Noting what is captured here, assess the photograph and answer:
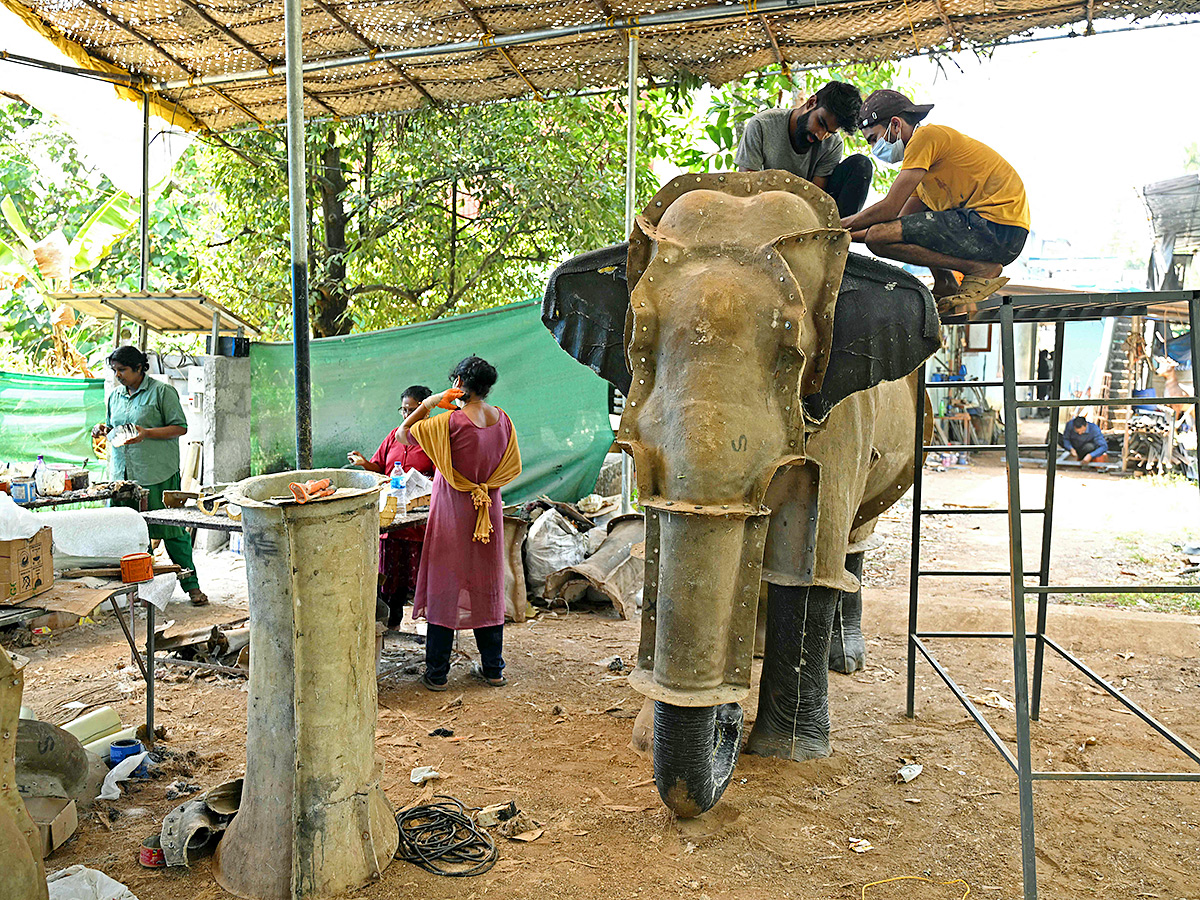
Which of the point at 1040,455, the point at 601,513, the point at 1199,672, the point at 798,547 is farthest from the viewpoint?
the point at 1040,455

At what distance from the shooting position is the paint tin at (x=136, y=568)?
4418 millimetres

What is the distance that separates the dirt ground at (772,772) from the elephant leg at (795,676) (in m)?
0.10

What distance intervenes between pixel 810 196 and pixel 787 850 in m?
2.68

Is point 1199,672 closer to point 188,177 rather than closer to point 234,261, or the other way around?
point 234,261

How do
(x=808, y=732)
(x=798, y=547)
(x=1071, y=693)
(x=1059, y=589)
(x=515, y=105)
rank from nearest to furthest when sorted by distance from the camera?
(x=1059, y=589), (x=798, y=547), (x=808, y=732), (x=1071, y=693), (x=515, y=105)

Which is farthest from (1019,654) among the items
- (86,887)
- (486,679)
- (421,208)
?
(421,208)

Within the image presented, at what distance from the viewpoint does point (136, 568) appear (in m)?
4.45

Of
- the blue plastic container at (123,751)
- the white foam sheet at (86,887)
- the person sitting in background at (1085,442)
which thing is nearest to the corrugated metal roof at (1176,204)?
the person sitting in background at (1085,442)

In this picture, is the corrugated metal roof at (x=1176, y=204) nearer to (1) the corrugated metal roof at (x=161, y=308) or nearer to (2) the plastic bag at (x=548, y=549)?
(2) the plastic bag at (x=548, y=549)

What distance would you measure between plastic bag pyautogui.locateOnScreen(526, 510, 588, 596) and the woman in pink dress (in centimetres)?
190

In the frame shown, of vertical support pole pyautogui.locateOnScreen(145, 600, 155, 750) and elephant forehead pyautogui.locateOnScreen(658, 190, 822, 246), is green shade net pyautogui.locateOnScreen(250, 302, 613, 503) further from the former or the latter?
elephant forehead pyautogui.locateOnScreen(658, 190, 822, 246)

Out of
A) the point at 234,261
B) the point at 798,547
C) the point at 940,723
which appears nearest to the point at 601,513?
the point at 940,723

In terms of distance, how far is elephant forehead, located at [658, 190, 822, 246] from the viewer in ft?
10.8

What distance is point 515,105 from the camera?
10680 mm
